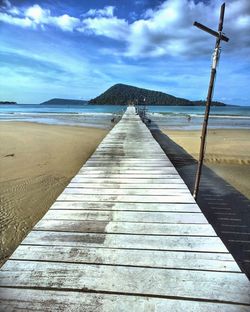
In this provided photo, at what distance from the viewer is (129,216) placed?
3363 millimetres

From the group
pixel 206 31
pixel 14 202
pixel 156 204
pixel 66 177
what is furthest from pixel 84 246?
pixel 66 177

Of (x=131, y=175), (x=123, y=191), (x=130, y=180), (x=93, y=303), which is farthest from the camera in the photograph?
(x=131, y=175)

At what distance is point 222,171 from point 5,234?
20.8 feet

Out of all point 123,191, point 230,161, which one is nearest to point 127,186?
point 123,191

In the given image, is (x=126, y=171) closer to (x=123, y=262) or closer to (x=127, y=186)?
(x=127, y=186)

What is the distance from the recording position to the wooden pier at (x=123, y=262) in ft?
6.35

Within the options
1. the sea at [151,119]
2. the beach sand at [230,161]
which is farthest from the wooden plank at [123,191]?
the sea at [151,119]

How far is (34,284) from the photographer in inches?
82.4

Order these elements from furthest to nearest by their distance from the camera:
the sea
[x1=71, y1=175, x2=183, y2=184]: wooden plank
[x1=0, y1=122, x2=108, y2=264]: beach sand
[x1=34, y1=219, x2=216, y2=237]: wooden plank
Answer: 1. the sea
2. [x1=71, y1=175, x2=183, y2=184]: wooden plank
3. [x1=0, y1=122, x2=108, y2=264]: beach sand
4. [x1=34, y1=219, x2=216, y2=237]: wooden plank

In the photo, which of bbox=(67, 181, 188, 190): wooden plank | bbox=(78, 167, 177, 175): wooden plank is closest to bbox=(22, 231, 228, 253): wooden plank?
bbox=(67, 181, 188, 190): wooden plank

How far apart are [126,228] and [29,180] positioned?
433 cm

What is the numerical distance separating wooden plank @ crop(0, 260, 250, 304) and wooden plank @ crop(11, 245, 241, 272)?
0.07 m

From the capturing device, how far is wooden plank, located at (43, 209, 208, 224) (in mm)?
3242

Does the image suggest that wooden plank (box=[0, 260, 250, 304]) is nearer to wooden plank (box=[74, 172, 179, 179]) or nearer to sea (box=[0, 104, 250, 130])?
wooden plank (box=[74, 172, 179, 179])
